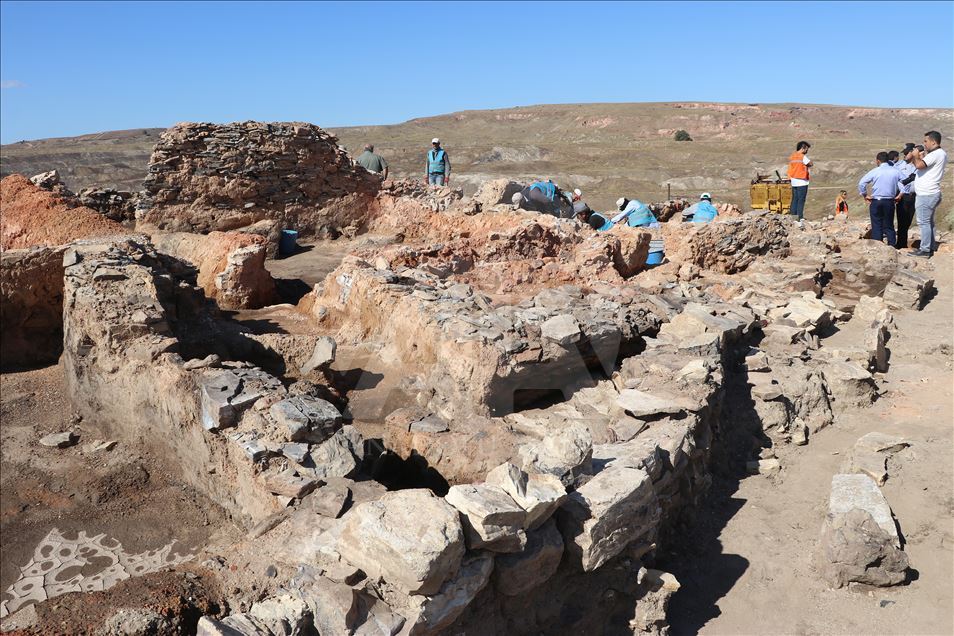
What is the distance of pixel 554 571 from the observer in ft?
10.8

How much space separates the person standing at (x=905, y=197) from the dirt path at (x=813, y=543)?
5.94m

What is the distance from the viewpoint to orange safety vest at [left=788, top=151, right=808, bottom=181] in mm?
12133

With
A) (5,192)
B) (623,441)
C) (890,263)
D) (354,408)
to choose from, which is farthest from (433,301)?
(5,192)

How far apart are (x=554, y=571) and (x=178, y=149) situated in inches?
398

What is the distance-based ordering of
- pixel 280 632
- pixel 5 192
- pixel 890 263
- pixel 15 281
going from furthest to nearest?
pixel 5 192, pixel 890 263, pixel 15 281, pixel 280 632

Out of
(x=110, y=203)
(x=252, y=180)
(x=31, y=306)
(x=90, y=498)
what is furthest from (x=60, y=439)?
(x=110, y=203)

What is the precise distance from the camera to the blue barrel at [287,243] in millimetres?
11266

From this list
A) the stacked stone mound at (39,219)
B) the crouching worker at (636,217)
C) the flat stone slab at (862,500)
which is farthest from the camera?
the crouching worker at (636,217)

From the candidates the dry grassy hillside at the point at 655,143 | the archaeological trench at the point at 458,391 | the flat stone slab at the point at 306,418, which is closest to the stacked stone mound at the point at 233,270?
the archaeological trench at the point at 458,391

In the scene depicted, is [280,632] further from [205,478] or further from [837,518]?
[837,518]

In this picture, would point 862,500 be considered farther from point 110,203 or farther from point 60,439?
point 110,203

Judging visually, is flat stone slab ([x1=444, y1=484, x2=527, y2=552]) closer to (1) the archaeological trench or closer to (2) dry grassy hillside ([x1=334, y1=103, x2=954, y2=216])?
(1) the archaeological trench

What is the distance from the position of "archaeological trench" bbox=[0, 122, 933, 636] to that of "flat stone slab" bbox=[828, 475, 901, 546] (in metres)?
0.02

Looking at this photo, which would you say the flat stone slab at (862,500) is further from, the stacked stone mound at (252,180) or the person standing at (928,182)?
the stacked stone mound at (252,180)
